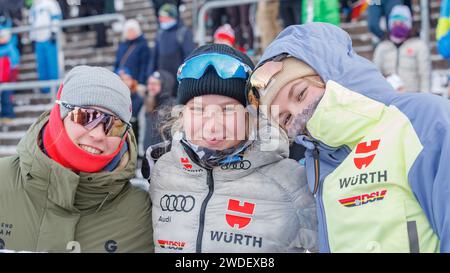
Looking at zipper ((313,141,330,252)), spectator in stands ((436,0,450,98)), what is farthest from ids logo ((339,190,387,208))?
spectator in stands ((436,0,450,98))

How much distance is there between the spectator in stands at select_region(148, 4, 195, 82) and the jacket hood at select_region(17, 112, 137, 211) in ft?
15.9

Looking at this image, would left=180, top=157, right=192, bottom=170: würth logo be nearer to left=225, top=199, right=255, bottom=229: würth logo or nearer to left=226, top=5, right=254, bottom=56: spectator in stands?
→ left=225, top=199, right=255, bottom=229: würth logo

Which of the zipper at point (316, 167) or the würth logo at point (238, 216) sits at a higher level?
the zipper at point (316, 167)

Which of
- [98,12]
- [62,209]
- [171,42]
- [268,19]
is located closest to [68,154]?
[62,209]

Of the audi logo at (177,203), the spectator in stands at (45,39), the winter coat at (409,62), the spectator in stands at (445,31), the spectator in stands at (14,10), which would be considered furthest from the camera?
the spectator in stands at (14,10)

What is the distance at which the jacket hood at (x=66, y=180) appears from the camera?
7.13 feet

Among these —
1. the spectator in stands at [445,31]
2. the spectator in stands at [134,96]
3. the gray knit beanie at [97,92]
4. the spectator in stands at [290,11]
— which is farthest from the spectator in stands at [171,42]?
the gray knit beanie at [97,92]

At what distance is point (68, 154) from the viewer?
7.38 feet

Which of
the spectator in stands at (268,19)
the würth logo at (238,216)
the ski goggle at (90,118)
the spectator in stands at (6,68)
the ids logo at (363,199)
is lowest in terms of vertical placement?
the spectator in stands at (6,68)

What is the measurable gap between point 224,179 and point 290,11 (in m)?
5.58

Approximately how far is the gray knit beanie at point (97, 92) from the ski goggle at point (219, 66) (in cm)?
28

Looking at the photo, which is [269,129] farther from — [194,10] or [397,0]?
[194,10]

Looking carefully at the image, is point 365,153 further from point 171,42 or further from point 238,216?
point 171,42

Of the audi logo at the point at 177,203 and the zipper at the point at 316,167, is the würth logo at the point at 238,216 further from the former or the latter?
the zipper at the point at 316,167
